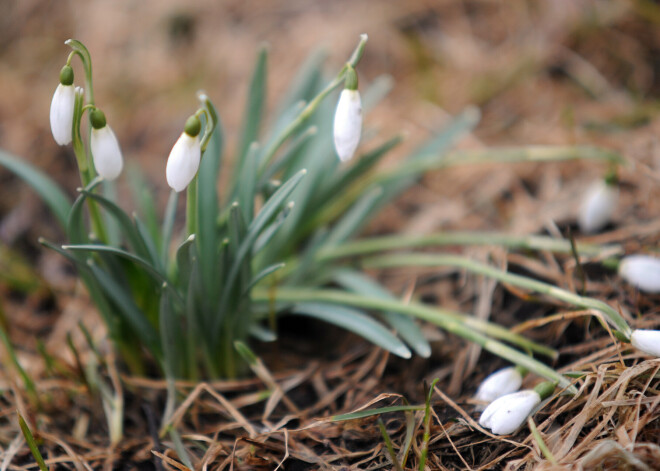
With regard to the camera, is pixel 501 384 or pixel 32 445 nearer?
pixel 32 445

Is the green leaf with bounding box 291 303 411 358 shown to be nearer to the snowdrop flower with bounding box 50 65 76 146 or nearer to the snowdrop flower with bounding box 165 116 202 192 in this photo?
the snowdrop flower with bounding box 165 116 202 192

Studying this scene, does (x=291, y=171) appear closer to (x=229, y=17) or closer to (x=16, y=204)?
(x=16, y=204)

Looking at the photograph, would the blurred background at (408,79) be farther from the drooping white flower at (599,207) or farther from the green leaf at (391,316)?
the green leaf at (391,316)

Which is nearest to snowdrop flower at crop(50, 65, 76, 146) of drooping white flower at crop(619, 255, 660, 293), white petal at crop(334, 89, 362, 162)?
white petal at crop(334, 89, 362, 162)

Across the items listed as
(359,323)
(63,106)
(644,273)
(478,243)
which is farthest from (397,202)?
(63,106)

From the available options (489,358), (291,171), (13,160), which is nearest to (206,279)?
(291,171)

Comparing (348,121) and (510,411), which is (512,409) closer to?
(510,411)
